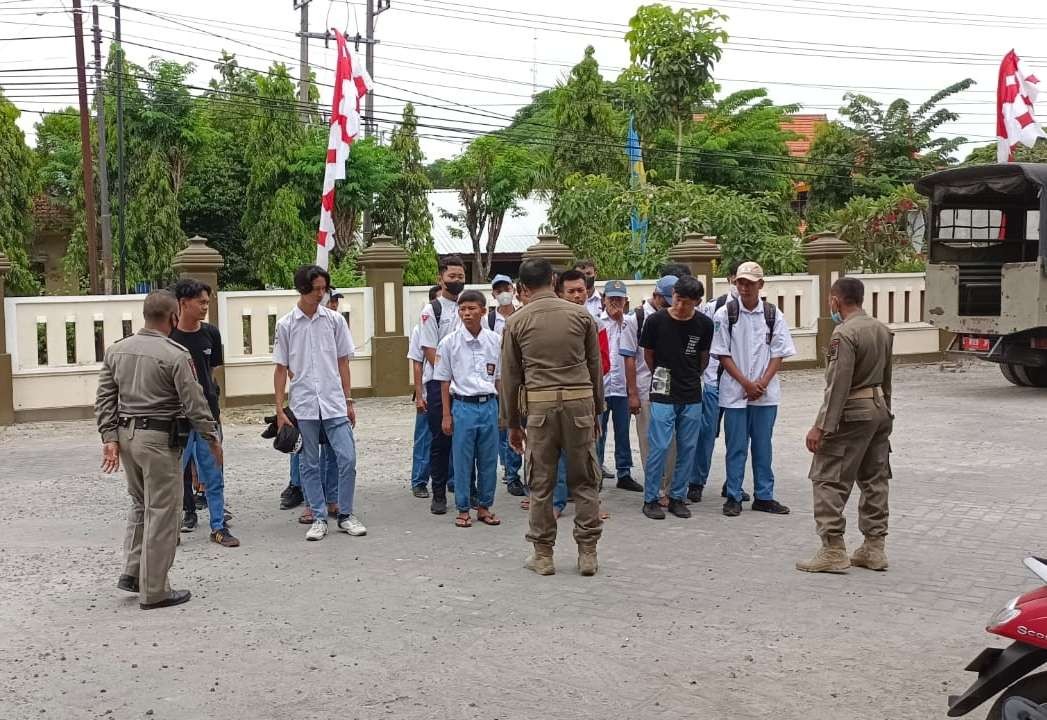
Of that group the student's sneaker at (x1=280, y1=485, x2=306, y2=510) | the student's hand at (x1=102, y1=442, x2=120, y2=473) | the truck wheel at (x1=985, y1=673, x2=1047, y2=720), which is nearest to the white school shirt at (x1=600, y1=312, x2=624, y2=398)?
the student's sneaker at (x1=280, y1=485, x2=306, y2=510)

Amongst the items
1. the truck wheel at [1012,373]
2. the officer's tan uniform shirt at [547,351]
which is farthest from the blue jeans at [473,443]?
the truck wheel at [1012,373]

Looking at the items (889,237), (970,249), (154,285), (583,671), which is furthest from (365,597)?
(154,285)

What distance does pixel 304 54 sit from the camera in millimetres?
38875

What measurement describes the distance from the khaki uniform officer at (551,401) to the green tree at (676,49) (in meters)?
20.8

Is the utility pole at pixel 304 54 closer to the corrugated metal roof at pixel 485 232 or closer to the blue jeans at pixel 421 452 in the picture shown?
the corrugated metal roof at pixel 485 232

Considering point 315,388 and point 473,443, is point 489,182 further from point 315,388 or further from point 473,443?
point 315,388

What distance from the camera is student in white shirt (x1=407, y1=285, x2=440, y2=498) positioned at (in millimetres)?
8789

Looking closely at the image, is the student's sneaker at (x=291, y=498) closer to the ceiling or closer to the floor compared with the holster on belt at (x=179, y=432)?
closer to the floor

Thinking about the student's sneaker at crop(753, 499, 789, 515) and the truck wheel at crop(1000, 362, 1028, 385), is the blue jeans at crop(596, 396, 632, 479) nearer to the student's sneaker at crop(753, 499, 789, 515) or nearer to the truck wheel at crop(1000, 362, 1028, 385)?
the student's sneaker at crop(753, 499, 789, 515)

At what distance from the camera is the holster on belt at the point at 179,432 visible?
241 inches

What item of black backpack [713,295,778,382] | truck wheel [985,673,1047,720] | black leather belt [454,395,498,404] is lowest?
truck wheel [985,673,1047,720]

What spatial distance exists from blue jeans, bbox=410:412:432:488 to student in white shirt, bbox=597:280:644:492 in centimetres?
141

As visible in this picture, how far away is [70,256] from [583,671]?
31.4m

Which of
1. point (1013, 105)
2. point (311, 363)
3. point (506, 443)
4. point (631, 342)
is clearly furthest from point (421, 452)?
point (1013, 105)
